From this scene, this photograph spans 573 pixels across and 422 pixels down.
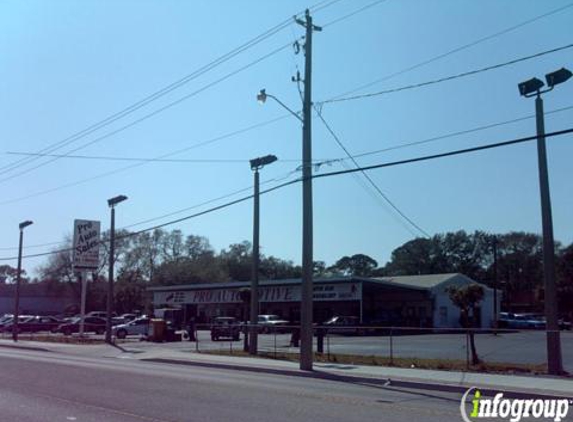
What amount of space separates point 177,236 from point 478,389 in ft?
361

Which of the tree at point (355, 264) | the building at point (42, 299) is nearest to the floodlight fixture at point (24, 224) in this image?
the building at point (42, 299)

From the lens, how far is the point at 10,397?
13836 mm

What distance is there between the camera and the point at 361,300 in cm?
6272

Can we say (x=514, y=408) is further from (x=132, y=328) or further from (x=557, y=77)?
(x=132, y=328)

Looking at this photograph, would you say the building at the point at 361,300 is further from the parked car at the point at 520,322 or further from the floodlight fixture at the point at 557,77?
the floodlight fixture at the point at 557,77

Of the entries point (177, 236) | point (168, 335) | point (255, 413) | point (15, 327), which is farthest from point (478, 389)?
point (177, 236)

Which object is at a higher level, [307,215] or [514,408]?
[307,215]

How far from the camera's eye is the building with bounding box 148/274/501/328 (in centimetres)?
6456

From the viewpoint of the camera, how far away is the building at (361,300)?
212 feet

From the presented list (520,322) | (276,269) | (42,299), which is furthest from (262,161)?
(276,269)

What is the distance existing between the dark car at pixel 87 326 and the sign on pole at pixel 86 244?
12.8 metres

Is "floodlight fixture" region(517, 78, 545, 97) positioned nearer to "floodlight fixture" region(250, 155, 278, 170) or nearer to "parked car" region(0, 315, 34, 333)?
"floodlight fixture" region(250, 155, 278, 170)

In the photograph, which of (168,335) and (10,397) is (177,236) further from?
(10,397)

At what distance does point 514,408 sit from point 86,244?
123 feet
